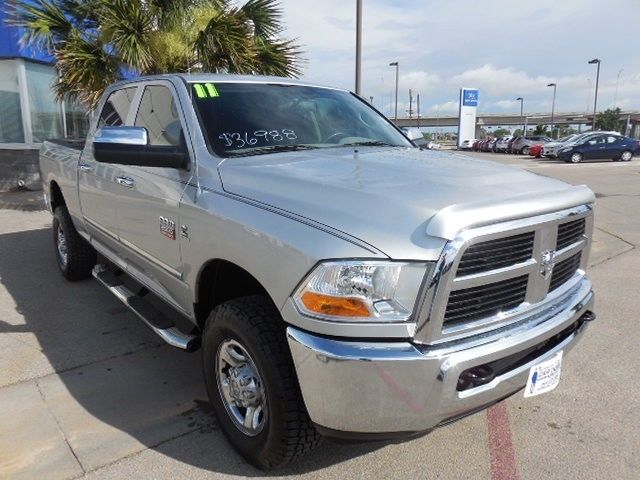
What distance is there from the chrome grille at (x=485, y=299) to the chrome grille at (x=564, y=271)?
0.32 m

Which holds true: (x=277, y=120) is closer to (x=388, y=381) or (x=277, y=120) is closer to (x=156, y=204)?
(x=156, y=204)

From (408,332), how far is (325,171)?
37.6 inches

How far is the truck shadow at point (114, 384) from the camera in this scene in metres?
2.80

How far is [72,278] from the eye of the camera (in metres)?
5.69

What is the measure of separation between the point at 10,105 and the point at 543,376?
1273cm

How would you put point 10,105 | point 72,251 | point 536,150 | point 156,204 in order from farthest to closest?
point 536,150 < point 10,105 < point 72,251 < point 156,204

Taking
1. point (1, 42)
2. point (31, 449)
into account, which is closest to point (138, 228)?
point (31, 449)

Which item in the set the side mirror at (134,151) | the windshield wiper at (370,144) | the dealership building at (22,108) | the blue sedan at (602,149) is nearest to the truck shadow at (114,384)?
the side mirror at (134,151)

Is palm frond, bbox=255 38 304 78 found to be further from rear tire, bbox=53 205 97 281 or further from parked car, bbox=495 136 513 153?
parked car, bbox=495 136 513 153

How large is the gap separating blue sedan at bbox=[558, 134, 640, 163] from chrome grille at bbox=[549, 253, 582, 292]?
2921 centimetres

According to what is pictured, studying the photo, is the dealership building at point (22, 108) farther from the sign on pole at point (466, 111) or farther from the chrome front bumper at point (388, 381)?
the sign on pole at point (466, 111)

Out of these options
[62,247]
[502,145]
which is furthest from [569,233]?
[502,145]

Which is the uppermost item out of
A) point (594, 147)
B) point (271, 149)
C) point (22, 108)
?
point (22, 108)

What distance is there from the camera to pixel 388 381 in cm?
199
